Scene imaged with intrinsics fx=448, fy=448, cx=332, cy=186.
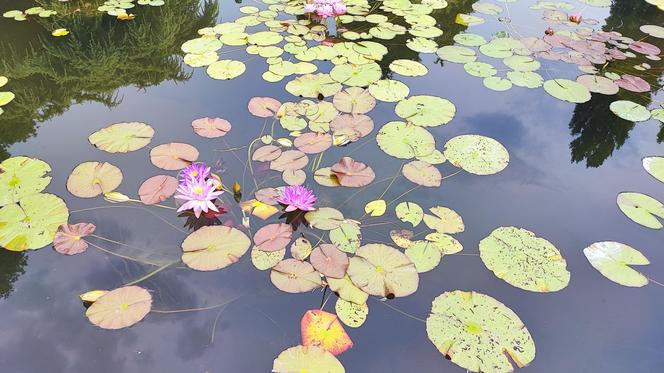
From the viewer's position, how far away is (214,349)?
60.4 inches

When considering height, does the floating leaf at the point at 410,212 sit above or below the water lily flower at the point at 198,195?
below

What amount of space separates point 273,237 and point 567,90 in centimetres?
219

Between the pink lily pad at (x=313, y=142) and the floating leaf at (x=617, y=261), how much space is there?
4.21ft

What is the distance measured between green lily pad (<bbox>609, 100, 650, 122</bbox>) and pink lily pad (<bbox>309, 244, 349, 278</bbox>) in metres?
2.05

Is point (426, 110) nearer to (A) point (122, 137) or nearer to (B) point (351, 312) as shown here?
(B) point (351, 312)

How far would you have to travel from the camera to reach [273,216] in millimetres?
1968

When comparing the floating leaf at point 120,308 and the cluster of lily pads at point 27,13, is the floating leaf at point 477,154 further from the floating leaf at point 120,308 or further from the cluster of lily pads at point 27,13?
the cluster of lily pads at point 27,13

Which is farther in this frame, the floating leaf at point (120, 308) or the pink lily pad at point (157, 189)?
the pink lily pad at point (157, 189)

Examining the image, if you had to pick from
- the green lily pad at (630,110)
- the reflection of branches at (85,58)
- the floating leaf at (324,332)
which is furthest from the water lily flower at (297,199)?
the green lily pad at (630,110)

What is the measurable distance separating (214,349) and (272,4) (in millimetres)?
3244

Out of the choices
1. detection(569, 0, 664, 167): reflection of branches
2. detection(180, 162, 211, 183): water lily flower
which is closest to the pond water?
detection(569, 0, 664, 167): reflection of branches

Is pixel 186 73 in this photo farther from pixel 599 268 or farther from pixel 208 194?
pixel 599 268

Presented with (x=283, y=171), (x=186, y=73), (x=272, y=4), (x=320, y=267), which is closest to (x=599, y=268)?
(x=320, y=267)

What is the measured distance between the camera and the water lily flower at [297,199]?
1.91 meters
